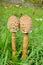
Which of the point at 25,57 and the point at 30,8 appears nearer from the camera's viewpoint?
the point at 25,57

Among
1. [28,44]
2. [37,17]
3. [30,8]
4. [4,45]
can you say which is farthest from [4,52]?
[30,8]

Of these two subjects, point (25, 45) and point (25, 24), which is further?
point (25, 45)

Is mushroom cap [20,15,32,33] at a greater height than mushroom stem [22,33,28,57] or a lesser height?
greater

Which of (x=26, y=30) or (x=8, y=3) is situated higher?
(x=26, y=30)

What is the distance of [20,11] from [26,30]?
2.36m

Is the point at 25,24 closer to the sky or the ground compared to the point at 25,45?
closer to the sky

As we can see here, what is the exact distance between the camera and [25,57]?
12.0ft

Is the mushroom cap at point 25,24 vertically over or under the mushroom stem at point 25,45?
over

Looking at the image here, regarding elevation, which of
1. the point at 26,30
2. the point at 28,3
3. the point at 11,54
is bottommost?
the point at 28,3

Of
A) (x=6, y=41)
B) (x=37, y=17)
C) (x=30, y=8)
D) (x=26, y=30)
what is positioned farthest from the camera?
(x=30, y=8)

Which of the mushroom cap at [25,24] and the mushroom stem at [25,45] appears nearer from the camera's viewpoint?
the mushroom cap at [25,24]

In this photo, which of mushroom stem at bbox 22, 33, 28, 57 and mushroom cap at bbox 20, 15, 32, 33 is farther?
mushroom stem at bbox 22, 33, 28, 57

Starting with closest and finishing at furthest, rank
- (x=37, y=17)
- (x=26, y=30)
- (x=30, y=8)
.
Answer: (x=26, y=30), (x=37, y=17), (x=30, y=8)

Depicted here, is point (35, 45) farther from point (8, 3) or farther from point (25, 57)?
point (8, 3)
